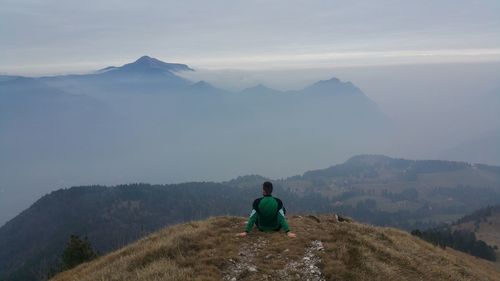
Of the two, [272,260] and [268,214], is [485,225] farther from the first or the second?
[272,260]

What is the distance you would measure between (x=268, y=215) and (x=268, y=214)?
47 mm

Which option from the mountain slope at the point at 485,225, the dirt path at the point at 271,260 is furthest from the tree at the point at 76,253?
the mountain slope at the point at 485,225

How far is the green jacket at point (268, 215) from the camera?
58.2 ft

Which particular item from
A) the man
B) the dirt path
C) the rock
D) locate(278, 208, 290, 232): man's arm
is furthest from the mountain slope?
the rock

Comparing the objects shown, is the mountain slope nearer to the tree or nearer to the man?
the tree

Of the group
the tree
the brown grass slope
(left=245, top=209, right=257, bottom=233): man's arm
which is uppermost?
(left=245, top=209, right=257, bottom=233): man's arm

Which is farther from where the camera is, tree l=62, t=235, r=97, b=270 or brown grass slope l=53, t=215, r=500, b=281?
tree l=62, t=235, r=97, b=270

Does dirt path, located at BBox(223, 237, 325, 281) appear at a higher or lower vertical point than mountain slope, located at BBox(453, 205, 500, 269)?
higher

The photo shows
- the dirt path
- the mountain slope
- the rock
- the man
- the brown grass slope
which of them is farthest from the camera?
the mountain slope

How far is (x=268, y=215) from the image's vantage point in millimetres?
17922

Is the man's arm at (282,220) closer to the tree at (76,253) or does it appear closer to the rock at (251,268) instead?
the rock at (251,268)

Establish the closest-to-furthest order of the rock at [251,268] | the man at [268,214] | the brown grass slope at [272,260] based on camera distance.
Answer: the brown grass slope at [272,260] → the rock at [251,268] → the man at [268,214]

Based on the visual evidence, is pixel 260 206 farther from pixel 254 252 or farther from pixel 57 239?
pixel 57 239

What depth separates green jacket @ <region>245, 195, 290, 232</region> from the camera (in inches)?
698
